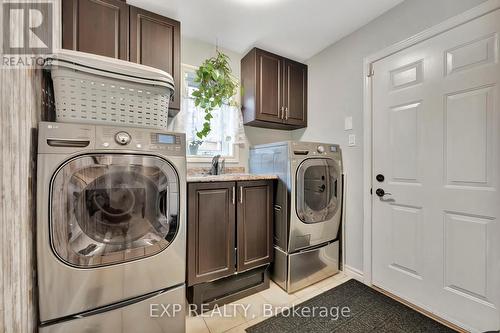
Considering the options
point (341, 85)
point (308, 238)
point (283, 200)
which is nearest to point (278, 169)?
point (283, 200)

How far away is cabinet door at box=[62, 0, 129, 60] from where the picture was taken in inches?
55.1

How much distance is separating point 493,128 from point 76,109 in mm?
2377

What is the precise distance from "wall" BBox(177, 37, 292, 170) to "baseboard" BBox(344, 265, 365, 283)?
4.96 feet

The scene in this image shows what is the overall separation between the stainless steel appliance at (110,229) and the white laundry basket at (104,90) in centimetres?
11

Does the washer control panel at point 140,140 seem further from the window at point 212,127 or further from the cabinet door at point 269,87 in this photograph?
the cabinet door at point 269,87

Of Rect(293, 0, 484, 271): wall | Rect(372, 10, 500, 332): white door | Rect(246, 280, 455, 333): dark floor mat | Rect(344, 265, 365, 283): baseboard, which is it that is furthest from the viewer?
Rect(344, 265, 365, 283): baseboard

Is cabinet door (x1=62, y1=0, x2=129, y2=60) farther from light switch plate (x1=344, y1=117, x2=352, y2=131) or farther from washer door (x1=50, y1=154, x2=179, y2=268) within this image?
light switch plate (x1=344, y1=117, x2=352, y2=131)

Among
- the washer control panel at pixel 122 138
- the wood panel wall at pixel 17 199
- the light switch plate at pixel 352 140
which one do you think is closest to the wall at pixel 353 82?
the light switch plate at pixel 352 140

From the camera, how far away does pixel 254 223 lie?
177cm

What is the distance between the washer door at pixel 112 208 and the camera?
38.5 inches

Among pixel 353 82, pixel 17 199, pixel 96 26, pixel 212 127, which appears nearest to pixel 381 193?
A: pixel 353 82

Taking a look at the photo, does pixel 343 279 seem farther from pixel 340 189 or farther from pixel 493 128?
pixel 493 128

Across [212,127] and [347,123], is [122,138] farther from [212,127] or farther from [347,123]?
[347,123]

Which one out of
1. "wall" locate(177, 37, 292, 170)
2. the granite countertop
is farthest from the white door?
"wall" locate(177, 37, 292, 170)
